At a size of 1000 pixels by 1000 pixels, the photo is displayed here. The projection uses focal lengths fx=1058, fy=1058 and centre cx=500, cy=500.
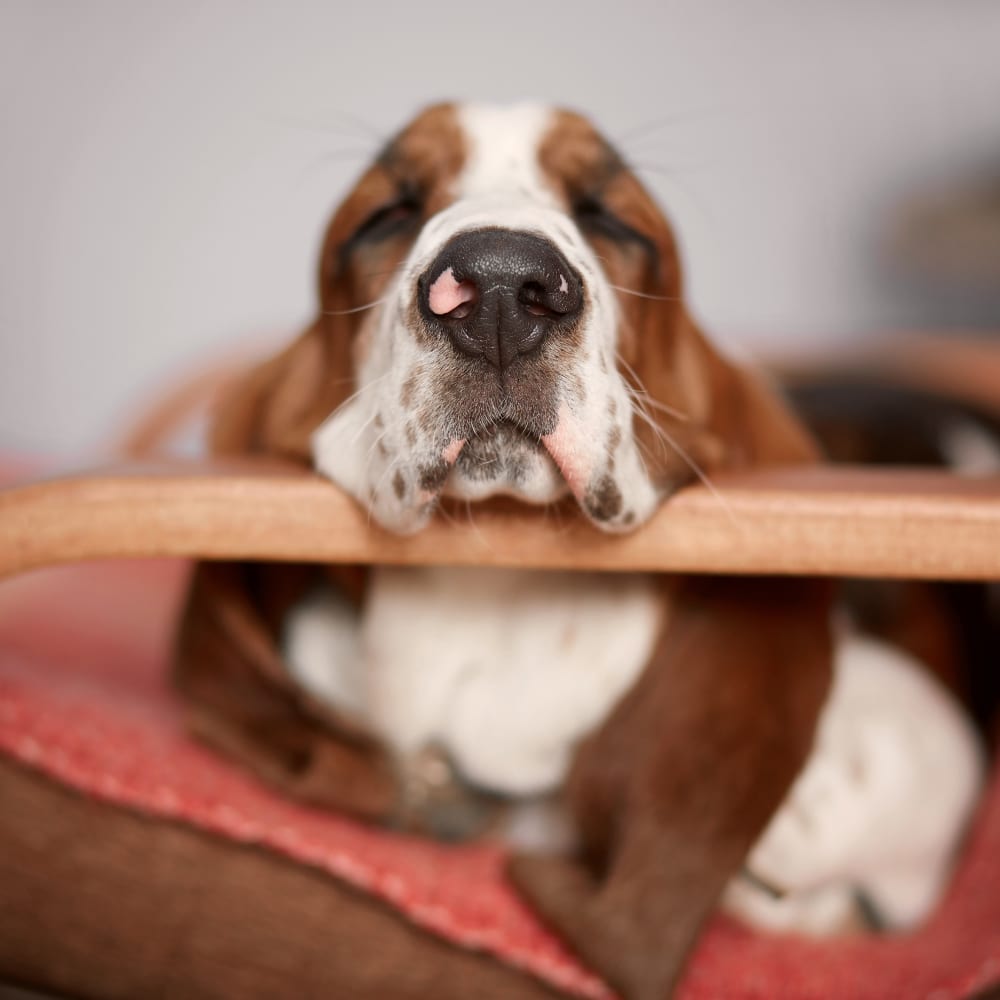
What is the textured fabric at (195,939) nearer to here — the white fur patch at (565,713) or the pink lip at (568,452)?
the white fur patch at (565,713)

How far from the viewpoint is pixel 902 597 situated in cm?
151

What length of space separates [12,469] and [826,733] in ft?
6.04

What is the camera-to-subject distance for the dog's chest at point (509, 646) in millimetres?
1098

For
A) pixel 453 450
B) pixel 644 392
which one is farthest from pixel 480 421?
pixel 644 392

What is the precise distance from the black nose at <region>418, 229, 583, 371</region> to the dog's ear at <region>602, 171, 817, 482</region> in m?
0.15

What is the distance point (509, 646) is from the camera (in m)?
1.10

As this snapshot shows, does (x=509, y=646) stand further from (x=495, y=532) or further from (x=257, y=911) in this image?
(x=257, y=911)

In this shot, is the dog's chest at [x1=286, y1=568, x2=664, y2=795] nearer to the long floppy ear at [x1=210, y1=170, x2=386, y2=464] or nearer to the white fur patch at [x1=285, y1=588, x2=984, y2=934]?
the white fur patch at [x1=285, y1=588, x2=984, y2=934]

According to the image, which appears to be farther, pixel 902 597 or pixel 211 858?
pixel 902 597

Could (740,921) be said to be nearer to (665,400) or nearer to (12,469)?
(665,400)

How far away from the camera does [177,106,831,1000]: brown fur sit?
100 cm

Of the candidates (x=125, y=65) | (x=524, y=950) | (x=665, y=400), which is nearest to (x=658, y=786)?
(x=524, y=950)

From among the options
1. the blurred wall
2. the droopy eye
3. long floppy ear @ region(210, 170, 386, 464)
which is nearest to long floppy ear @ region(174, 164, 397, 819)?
long floppy ear @ region(210, 170, 386, 464)

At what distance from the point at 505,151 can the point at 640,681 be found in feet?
1.86
